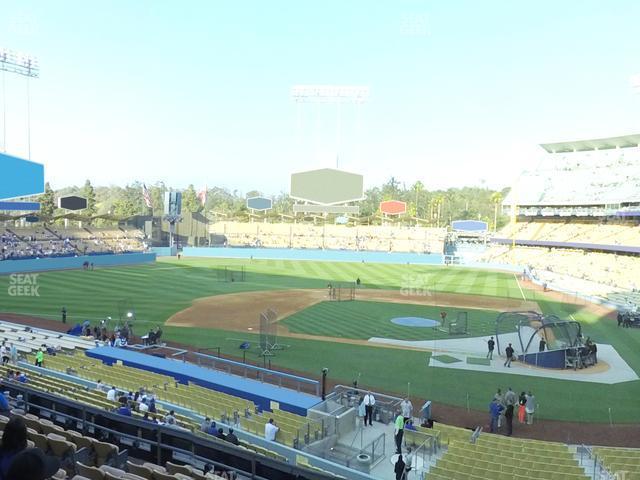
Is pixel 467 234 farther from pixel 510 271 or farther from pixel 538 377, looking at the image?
pixel 538 377

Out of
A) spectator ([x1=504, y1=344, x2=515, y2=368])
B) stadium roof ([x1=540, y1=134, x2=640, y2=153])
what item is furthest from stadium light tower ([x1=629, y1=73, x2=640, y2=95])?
spectator ([x1=504, y1=344, x2=515, y2=368])

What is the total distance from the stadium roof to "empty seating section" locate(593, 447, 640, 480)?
2659 inches

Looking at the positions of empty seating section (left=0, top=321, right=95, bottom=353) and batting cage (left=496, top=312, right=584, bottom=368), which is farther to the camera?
batting cage (left=496, top=312, right=584, bottom=368)

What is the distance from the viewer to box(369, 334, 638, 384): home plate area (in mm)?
21812

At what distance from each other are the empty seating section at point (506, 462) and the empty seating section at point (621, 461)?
26.8 inches

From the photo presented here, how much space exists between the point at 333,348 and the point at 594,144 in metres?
65.4

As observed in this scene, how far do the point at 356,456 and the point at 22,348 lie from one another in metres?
14.8

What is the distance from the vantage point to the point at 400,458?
11188mm

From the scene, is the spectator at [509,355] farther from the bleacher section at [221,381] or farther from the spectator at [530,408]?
the bleacher section at [221,381]

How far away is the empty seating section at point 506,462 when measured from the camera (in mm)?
10469

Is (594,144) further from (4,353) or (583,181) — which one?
(4,353)

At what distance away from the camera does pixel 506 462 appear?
11297 millimetres

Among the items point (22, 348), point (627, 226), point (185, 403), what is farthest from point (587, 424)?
point (627, 226)

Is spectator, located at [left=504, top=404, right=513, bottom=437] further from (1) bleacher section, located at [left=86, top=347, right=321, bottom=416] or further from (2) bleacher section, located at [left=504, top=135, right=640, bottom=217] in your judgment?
(2) bleacher section, located at [left=504, top=135, right=640, bottom=217]
